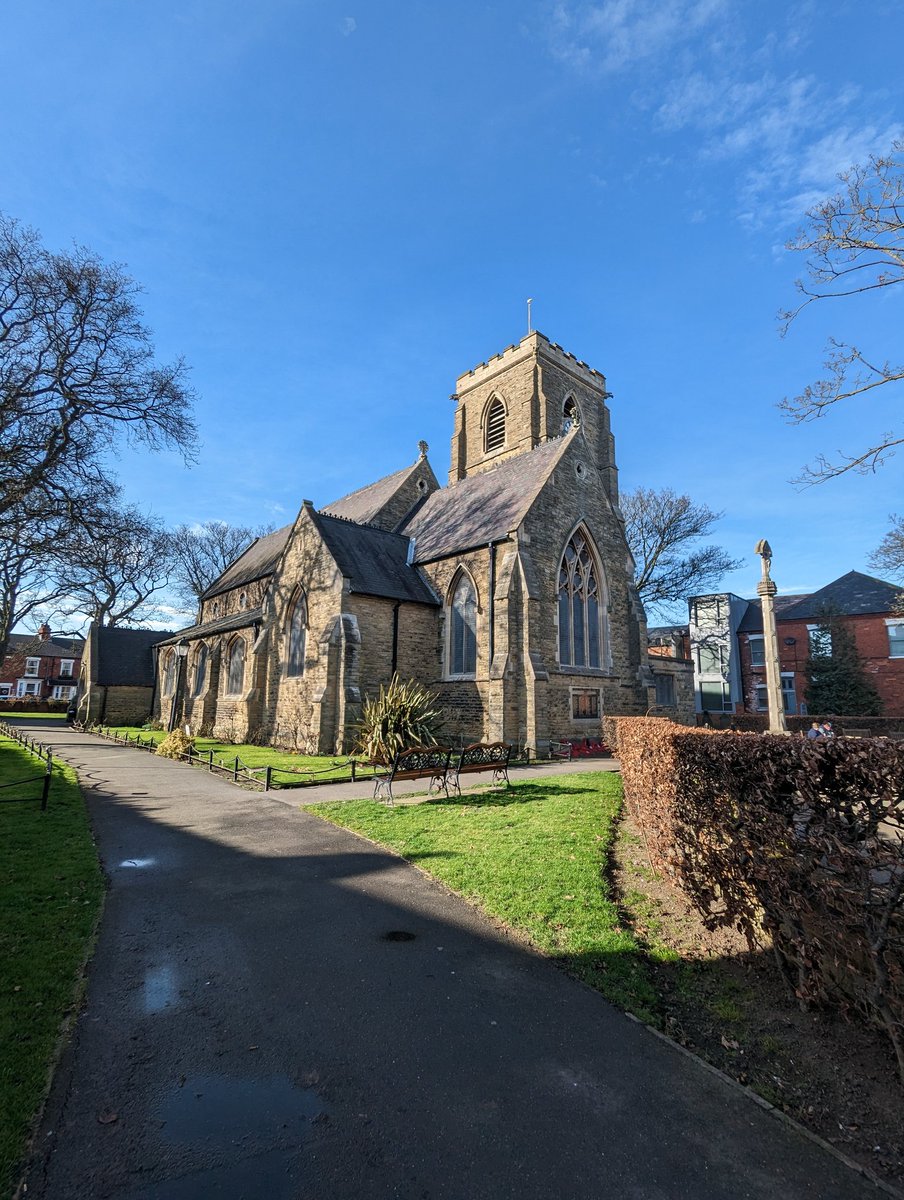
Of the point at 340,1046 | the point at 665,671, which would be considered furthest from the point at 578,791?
the point at 665,671

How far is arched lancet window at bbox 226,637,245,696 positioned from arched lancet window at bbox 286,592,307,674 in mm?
4880

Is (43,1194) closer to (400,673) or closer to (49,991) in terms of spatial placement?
(49,991)

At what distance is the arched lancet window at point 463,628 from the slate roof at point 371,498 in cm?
843

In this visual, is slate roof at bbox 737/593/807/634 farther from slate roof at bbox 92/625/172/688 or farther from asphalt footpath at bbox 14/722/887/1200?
slate roof at bbox 92/625/172/688

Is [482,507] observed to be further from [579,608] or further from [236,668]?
[236,668]

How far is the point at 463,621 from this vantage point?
20922 mm

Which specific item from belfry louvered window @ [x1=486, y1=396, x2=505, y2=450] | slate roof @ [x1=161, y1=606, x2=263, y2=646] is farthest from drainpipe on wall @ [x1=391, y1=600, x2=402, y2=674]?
belfry louvered window @ [x1=486, y1=396, x2=505, y2=450]

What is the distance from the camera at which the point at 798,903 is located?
12.5 feet

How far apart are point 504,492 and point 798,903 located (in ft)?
65.6

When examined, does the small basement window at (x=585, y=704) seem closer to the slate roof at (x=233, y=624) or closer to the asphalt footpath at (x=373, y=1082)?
the slate roof at (x=233, y=624)

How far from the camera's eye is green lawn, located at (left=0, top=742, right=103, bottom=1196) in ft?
9.87

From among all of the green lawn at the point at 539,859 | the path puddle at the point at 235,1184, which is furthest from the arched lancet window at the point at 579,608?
the path puddle at the point at 235,1184

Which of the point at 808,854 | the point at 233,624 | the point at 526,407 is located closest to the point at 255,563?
the point at 233,624

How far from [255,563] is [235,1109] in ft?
108
